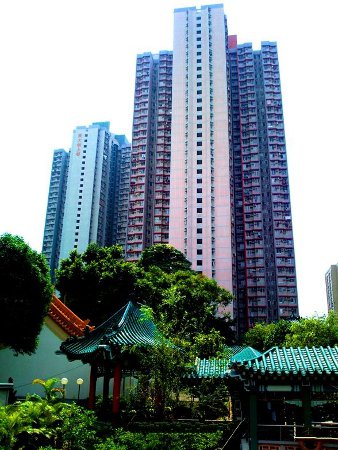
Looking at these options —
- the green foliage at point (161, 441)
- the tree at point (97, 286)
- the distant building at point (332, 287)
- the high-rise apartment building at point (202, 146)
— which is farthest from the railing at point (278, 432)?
the distant building at point (332, 287)

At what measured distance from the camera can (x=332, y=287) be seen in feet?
309

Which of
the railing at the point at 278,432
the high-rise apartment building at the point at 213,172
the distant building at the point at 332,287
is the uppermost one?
the high-rise apartment building at the point at 213,172

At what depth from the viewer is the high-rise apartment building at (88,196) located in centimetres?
8981

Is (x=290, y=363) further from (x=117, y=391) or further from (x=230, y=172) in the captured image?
(x=230, y=172)

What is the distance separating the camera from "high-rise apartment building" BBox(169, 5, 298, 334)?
67.4m

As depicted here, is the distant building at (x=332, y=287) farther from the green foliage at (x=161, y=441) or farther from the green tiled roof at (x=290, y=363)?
the green foliage at (x=161, y=441)

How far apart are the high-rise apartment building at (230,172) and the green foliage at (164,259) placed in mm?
12363

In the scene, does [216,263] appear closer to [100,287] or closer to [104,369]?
[100,287]

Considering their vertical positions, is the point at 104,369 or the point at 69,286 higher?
the point at 69,286

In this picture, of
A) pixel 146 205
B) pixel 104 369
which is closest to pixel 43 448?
pixel 104 369

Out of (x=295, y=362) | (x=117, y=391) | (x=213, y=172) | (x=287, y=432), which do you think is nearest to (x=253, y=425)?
(x=287, y=432)

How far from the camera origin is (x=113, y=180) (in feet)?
320

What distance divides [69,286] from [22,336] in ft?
52.9

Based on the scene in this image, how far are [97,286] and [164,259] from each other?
57.7 ft
